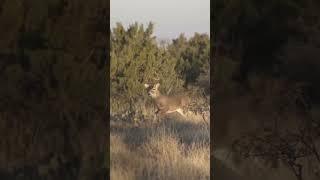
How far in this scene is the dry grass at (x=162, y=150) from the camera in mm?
5145

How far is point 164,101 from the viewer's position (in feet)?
21.3

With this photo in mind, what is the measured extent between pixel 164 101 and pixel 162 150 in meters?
0.83

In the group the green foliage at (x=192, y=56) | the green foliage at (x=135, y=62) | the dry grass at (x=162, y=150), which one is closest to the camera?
the dry grass at (x=162, y=150)

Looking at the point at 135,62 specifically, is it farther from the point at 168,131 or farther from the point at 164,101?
the point at 168,131

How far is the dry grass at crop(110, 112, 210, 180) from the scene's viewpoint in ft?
16.9

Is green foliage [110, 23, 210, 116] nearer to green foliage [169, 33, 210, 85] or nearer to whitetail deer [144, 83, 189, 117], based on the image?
green foliage [169, 33, 210, 85]

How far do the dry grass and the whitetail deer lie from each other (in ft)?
0.63

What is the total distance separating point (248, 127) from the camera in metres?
2.10

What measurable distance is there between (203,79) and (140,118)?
1093mm

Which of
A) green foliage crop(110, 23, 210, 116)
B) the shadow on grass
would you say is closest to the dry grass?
the shadow on grass

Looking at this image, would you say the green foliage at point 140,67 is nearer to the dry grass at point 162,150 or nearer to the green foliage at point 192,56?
the green foliage at point 192,56

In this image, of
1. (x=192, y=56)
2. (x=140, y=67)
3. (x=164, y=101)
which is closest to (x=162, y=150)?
(x=164, y=101)

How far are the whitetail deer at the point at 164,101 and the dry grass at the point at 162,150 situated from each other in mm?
193

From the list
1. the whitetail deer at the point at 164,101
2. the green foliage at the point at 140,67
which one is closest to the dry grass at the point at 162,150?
the whitetail deer at the point at 164,101
